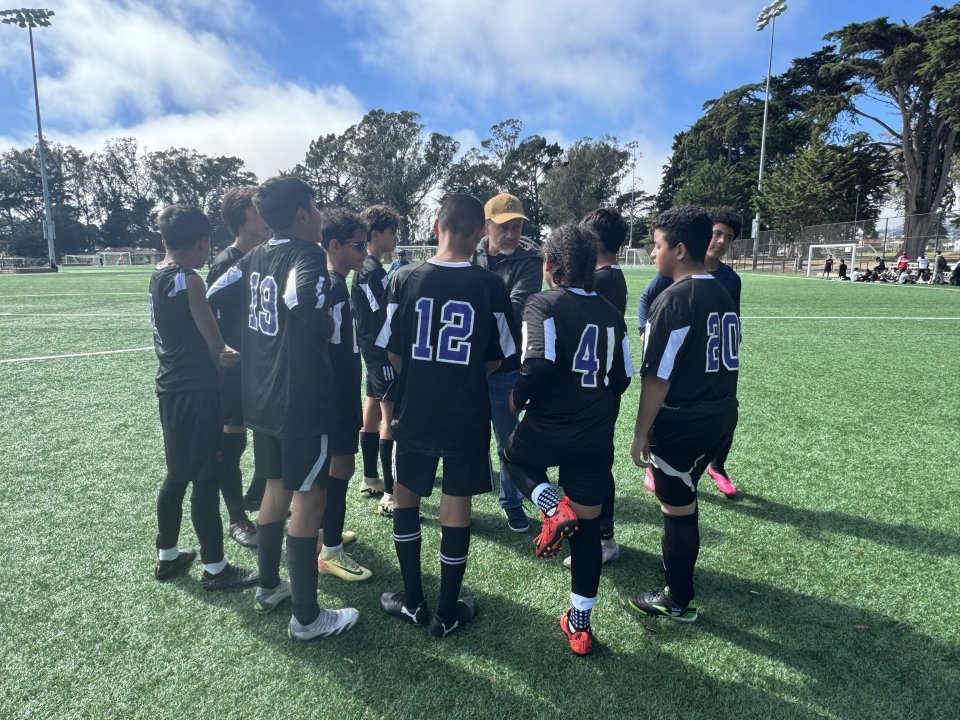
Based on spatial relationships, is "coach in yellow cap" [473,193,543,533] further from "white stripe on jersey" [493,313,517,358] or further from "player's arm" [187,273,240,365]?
"player's arm" [187,273,240,365]

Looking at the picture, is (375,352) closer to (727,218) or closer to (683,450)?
(683,450)

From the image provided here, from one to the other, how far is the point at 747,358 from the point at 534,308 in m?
7.56

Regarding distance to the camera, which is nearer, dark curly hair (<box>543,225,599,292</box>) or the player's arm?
dark curly hair (<box>543,225,599,292</box>)

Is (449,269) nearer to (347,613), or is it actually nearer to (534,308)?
(534,308)

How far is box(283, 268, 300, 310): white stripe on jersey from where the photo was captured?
2375 mm

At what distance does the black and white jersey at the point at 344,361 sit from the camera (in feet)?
8.78

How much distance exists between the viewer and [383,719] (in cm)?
214

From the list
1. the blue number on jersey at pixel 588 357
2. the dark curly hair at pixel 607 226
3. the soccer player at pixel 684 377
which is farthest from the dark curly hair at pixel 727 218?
the blue number on jersey at pixel 588 357

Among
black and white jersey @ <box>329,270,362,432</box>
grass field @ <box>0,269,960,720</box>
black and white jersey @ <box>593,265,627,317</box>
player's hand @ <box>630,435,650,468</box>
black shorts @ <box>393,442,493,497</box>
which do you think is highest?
black and white jersey @ <box>593,265,627,317</box>

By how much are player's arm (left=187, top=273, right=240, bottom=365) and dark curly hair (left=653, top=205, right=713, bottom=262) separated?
226 centimetres

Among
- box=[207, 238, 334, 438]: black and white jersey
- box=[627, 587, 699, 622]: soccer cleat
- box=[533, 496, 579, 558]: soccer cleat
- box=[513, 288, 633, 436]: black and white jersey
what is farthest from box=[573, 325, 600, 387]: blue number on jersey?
box=[627, 587, 699, 622]: soccer cleat

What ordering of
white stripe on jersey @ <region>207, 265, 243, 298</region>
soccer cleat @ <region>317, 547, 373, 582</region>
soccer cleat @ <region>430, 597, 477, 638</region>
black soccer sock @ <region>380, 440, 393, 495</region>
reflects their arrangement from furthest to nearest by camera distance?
black soccer sock @ <region>380, 440, 393, 495</region>
soccer cleat @ <region>317, 547, 373, 582</region>
white stripe on jersey @ <region>207, 265, 243, 298</region>
soccer cleat @ <region>430, 597, 477, 638</region>

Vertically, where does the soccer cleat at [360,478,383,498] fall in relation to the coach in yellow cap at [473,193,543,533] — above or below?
below

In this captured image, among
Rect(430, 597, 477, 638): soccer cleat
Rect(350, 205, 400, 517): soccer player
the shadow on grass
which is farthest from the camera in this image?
Rect(350, 205, 400, 517): soccer player
